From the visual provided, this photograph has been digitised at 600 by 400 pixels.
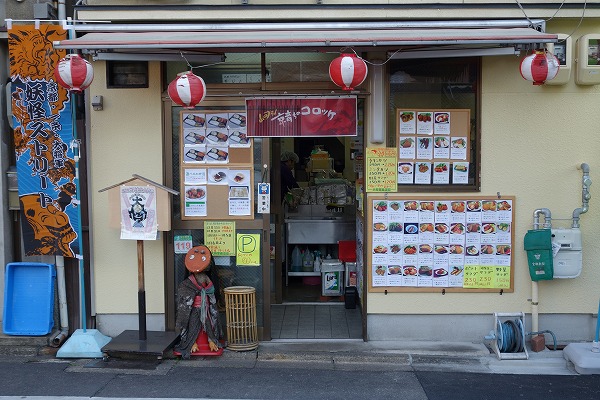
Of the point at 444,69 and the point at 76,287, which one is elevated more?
the point at 444,69

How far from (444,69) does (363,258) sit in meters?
2.48

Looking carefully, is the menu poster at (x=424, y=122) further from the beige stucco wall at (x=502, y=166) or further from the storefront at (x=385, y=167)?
the beige stucco wall at (x=502, y=166)

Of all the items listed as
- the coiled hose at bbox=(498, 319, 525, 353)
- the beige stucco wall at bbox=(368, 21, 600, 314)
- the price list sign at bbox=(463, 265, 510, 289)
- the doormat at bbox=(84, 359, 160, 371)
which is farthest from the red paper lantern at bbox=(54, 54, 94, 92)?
the coiled hose at bbox=(498, 319, 525, 353)

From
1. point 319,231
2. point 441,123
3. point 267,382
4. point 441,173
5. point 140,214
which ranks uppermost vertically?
point 441,123

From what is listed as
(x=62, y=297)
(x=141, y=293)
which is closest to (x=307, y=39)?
(x=141, y=293)

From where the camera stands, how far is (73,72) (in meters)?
6.87

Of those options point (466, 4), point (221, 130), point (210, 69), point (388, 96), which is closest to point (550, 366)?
point (388, 96)

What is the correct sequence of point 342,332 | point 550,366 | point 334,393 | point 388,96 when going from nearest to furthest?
point 334,393 → point 550,366 → point 388,96 → point 342,332

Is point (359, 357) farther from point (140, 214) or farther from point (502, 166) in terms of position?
point (140, 214)

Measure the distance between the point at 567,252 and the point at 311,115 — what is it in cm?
333

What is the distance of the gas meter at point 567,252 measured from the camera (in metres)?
7.61

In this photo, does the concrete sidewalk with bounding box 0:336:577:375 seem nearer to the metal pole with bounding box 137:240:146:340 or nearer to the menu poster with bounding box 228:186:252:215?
the metal pole with bounding box 137:240:146:340

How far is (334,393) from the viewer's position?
6.63 metres

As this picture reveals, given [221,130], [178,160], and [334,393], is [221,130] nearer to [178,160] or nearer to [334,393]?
[178,160]
